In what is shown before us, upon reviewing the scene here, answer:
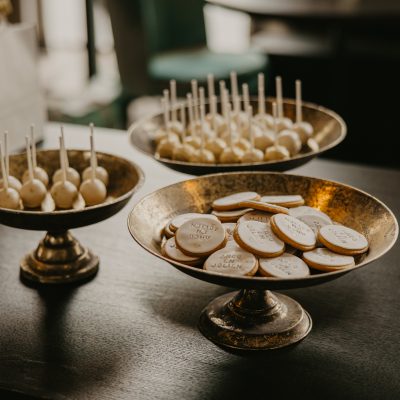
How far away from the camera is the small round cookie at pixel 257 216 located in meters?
0.85

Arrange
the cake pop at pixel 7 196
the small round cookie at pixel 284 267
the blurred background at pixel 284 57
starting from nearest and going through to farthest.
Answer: the small round cookie at pixel 284 267 < the cake pop at pixel 7 196 < the blurred background at pixel 284 57

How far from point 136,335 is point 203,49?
218 cm

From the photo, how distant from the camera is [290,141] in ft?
3.97

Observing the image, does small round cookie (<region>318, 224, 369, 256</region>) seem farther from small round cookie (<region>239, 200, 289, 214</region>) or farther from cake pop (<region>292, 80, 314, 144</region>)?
cake pop (<region>292, 80, 314, 144</region>)

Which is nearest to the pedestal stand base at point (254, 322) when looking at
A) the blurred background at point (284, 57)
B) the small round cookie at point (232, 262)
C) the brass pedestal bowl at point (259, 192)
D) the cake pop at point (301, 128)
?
the brass pedestal bowl at point (259, 192)

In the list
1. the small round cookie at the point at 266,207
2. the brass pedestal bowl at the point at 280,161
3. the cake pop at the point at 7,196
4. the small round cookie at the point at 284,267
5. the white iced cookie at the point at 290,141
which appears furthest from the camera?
the white iced cookie at the point at 290,141

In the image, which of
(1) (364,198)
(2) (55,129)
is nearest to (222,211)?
(1) (364,198)

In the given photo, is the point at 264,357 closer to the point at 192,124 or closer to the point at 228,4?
the point at 192,124

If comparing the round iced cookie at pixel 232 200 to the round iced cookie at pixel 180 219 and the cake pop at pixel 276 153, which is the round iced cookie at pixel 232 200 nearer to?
the round iced cookie at pixel 180 219

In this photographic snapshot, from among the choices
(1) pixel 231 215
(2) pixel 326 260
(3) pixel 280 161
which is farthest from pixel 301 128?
(2) pixel 326 260

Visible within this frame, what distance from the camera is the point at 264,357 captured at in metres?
0.81

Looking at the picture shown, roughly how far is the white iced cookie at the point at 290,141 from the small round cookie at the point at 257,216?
1.22 feet

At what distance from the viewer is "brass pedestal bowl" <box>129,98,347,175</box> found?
3.59 ft

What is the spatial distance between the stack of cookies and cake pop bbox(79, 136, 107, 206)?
19 cm
